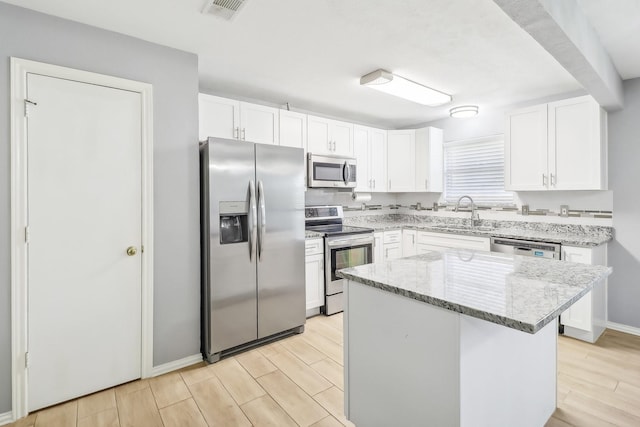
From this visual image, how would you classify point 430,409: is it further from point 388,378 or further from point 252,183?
point 252,183

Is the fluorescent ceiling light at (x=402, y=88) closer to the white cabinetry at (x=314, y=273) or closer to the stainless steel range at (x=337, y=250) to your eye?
the stainless steel range at (x=337, y=250)

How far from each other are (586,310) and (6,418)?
4.37 meters

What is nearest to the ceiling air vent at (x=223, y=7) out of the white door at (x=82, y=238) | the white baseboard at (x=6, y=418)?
the white door at (x=82, y=238)

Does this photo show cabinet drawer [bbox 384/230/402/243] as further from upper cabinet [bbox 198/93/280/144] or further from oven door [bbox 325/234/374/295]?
upper cabinet [bbox 198/93/280/144]

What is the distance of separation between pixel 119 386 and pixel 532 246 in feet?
12.1

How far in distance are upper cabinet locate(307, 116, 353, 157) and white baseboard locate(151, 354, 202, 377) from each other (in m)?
2.43

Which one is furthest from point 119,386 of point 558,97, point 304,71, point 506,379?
point 558,97

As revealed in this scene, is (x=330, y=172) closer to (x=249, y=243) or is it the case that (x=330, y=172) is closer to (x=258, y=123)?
(x=258, y=123)

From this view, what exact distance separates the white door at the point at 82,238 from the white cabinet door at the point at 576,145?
3825mm

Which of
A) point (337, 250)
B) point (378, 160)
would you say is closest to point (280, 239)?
point (337, 250)

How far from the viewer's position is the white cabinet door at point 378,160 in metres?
4.55

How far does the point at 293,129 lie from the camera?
3.73 m

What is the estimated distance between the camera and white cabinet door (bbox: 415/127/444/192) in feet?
14.9

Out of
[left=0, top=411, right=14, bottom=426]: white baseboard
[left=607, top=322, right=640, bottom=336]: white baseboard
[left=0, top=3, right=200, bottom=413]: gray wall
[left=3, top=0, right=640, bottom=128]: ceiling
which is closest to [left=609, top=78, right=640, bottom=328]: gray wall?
[left=607, top=322, right=640, bottom=336]: white baseboard
